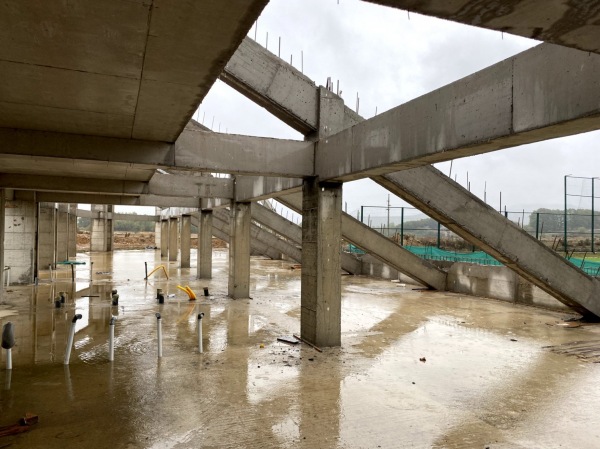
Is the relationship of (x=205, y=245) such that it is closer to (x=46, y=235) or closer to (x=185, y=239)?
(x=185, y=239)

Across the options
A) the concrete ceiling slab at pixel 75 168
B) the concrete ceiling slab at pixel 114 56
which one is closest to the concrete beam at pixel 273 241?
the concrete ceiling slab at pixel 75 168

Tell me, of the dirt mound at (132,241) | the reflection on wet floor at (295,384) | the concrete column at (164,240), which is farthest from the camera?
the dirt mound at (132,241)

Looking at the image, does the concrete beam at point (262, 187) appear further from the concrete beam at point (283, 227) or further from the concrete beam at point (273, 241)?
the concrete beam at point (273, 241)

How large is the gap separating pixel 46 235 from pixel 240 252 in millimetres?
16003

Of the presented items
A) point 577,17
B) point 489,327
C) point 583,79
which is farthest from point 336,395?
point 489,327

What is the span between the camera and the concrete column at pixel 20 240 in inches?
733

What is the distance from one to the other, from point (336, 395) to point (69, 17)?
5.78 metres

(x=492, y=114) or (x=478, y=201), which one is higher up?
(x=492, y=114)

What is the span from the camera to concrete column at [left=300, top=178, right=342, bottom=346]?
9086 mm

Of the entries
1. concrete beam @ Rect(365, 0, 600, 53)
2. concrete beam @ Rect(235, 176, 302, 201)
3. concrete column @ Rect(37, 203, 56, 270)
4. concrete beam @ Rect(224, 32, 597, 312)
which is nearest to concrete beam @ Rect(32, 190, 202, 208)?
concrete column @ Rect(37, 203, 56, 270)

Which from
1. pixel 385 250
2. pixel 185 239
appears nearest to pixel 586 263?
pixel 385 250

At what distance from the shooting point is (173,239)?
113 feet

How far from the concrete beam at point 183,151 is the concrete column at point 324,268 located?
785 mm

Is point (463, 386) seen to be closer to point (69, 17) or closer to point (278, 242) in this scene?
point (69, 17)
